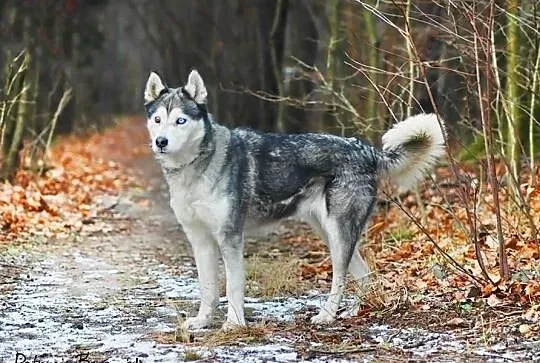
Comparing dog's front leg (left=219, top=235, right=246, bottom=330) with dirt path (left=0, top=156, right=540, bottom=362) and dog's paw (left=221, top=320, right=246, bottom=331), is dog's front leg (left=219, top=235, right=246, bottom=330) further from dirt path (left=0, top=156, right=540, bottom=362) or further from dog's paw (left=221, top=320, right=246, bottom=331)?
dirt path (left=0, top=156, right=540, bottom=362)

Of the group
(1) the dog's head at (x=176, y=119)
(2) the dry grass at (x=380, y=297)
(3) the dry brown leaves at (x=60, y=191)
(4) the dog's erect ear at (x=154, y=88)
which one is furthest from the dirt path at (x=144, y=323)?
(4) the dog's erect ear at (x=154, y=88)

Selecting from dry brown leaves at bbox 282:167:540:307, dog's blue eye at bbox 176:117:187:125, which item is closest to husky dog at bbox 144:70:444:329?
dog's blue eye at bbox 176:117:187:125

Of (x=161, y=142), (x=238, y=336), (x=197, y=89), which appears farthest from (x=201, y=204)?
(x=238, y=336)

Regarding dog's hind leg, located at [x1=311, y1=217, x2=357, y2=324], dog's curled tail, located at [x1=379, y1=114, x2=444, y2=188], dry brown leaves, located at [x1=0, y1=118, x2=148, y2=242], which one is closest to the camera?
Answer: dog's hind leg, located at [x1=311, y1=217, x2=357, y2=324]

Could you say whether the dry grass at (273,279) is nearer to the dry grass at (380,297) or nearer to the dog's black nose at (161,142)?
the dry grass at (380,297)

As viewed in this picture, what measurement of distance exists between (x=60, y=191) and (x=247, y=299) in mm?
6294

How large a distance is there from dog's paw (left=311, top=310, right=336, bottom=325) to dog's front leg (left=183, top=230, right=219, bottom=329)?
71 centimetres

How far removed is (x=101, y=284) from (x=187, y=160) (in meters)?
1.94

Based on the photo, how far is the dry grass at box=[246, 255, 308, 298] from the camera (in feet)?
27.4

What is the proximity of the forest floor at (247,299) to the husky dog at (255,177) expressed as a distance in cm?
36

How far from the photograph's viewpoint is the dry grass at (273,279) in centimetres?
835

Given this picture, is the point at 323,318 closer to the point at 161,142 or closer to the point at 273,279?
the point at 273,279

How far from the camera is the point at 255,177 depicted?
7.53 metres

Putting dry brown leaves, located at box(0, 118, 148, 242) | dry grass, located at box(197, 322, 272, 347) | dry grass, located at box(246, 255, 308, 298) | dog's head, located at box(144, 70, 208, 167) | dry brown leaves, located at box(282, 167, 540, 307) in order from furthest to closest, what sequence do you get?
1. dry brown leaves, located at box(0, 118, 148, 242)
2. dry grass, located at box(246, 255, 308, 298)
3. dry brown leaves, located at box(282, 167, 540, 307)
4. dog's head, located at box(144, 70, 208, 167)
5. dry grass, located at box(197, 322, 272, 347)
